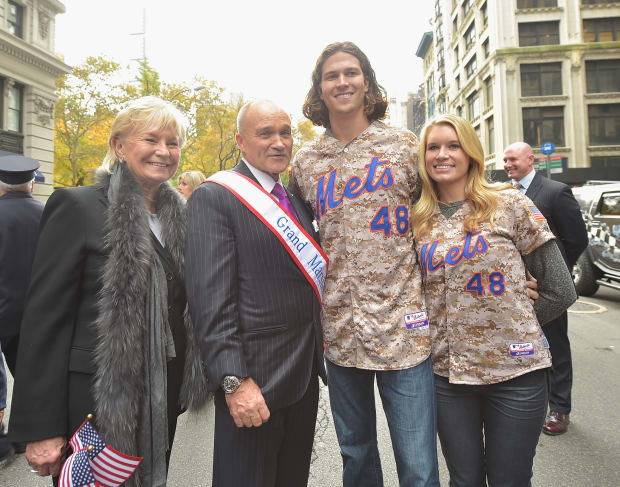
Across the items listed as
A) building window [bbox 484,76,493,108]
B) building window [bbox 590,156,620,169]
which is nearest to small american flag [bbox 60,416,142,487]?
building window [bbox 590,156,620,169]

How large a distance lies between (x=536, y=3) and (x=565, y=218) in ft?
109

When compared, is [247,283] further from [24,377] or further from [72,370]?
[24,377]

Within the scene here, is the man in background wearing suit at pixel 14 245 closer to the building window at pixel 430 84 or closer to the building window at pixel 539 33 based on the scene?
the building window at pixel 539 33

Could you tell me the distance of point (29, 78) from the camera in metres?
19.3

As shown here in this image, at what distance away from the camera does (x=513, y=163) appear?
4.18m

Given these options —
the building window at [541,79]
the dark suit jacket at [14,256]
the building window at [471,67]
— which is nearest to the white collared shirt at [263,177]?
the dark suit jacket at [14,256]

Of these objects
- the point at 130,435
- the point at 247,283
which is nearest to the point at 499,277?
the point at 247,283

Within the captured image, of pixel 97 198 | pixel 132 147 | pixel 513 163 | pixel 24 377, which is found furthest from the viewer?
pixel 513 163

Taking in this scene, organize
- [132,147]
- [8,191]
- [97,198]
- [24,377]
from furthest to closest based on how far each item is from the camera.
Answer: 1. [8,191]
2. [132,147]
3. [97,198]
4. [24,377]

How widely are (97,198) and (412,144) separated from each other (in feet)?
4.90

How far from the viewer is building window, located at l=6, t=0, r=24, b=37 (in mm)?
18625

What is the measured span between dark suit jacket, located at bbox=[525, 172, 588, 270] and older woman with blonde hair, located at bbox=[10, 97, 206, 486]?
3.24 metres

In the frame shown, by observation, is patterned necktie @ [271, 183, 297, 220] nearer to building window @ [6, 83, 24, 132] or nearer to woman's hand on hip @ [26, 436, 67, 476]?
woman's hand on hip @ [26, 436, 67, 476]

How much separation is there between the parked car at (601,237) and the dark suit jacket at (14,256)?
8639 mm
